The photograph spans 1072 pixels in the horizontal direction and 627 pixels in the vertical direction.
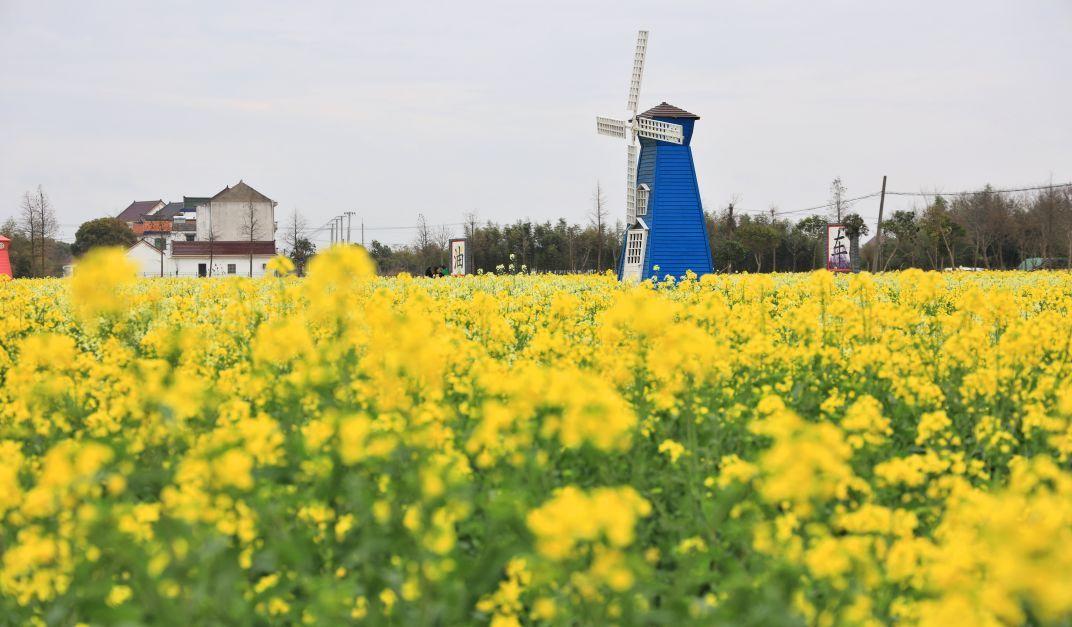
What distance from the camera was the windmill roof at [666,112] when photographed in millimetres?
30703

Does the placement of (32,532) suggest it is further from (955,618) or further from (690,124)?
(690,124)

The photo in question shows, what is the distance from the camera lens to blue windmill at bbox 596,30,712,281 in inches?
1167

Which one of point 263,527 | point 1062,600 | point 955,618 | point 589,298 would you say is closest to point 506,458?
point 263,527

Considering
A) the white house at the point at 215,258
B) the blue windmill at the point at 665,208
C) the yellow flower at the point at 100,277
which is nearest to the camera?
the yellow flower at the point at 100,277

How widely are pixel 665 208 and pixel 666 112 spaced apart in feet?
Result: 11.6

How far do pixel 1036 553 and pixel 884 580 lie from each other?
1.44 meters

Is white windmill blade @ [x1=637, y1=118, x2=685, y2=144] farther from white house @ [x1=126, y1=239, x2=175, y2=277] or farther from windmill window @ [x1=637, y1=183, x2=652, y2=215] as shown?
white house @ [x1=126, y1=239, x2=175, y2=277]

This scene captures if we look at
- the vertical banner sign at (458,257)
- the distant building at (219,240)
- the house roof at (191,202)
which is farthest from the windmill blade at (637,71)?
the house roof at (191,202)

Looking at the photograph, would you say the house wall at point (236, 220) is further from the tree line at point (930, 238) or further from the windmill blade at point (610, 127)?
the windmill blade at point (610, 127)

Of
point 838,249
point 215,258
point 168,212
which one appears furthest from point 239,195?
point 838,249

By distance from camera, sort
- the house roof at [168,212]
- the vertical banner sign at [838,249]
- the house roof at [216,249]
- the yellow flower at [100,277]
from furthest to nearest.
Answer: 1. the house roof at [168,212]
2. the house roof at [216,249]
3. the vertical banner sign at [838,249]
4. the yellow flower at [100,277]

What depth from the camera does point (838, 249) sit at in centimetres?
3956

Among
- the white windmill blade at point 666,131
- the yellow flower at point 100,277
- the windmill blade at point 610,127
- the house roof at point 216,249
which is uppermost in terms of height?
the windmill blade at point 610,127

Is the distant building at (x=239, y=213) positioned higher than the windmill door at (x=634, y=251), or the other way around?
the distant building at (x=239, y=213)
